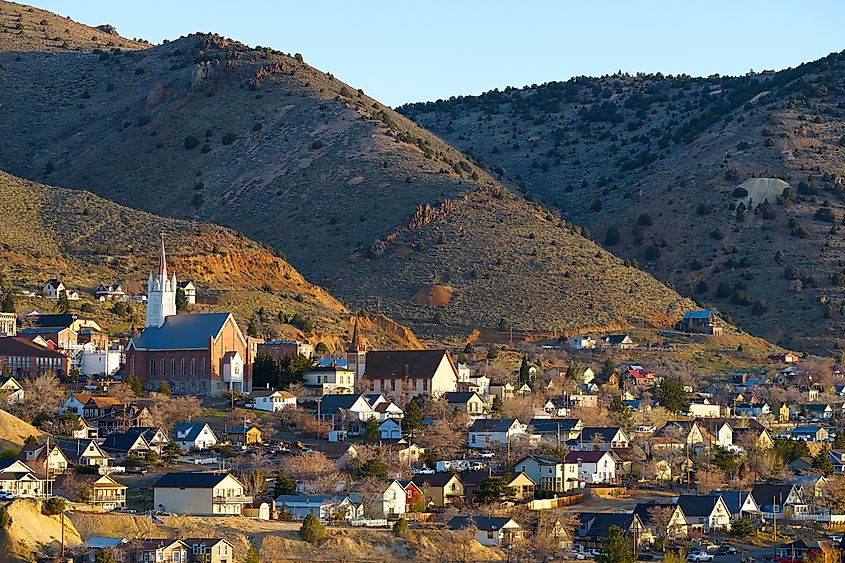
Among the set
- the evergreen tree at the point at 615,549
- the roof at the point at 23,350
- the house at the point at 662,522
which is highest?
the roof at the point at 23,350

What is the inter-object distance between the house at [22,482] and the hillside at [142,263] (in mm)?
44455

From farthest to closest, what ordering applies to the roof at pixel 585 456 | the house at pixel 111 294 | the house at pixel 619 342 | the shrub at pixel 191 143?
the shrub at pixel 191 143 → the house at pixel 619 342 → the house at pixel 111 294 → the roof at pixel 585 456

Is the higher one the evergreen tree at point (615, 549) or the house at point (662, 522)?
the house at point (662, 522)

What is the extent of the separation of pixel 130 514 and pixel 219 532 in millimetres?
4175

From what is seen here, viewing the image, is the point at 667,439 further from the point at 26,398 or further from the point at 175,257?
the point at 175,257

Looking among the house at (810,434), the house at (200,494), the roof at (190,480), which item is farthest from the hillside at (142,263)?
the house at (200,494)

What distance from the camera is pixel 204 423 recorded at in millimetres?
104125

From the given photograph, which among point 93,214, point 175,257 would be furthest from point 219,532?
point 93,214

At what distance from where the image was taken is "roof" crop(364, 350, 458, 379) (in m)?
122

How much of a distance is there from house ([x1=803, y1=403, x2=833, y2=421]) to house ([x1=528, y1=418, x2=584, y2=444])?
24.0 metres

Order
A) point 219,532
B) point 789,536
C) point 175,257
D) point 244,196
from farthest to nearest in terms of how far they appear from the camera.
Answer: point 244,196 → point 175,257 → point 789,536 → point 219,532

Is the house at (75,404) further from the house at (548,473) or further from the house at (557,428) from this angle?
the house at (557,428)

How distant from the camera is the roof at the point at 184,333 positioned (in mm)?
119562

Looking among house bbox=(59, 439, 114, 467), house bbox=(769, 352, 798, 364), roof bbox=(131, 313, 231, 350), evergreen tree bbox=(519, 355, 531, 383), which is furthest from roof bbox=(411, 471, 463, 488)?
house bbox=(769, 352, 798, 364)
